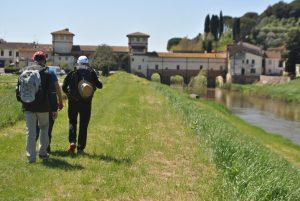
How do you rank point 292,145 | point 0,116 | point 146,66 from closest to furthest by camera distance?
point 0,116 → point 292,145 → point 146,66

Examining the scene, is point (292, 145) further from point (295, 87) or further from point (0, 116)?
point (295, 87)

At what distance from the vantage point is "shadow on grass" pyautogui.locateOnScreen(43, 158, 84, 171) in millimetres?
10320

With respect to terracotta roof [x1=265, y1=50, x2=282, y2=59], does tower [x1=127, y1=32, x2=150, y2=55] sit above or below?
above

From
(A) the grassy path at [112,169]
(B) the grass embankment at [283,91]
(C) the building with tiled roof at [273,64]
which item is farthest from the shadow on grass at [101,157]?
(C) the building with tiled roof at [273,64]

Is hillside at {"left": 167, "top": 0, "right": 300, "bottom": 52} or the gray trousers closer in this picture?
the gray trousers

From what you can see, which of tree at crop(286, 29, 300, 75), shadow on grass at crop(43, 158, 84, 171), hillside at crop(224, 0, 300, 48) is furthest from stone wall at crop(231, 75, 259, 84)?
shadow on grass at crop(43, 158, 84, 171)

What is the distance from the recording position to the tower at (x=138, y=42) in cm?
11800

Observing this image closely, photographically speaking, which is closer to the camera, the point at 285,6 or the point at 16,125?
the point at 16,125

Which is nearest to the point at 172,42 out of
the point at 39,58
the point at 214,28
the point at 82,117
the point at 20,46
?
the point at 214,28

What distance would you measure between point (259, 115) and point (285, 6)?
473 feet

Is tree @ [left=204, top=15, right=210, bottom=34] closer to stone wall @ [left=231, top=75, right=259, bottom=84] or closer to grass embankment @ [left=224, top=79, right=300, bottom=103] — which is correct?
stone wall @ [left=231, top=75, right=259, bottom=84]

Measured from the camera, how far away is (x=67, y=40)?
4631 inches

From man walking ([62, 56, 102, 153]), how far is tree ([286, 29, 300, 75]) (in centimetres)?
8773

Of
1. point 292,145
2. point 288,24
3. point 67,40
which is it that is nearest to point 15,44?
point 67,40
